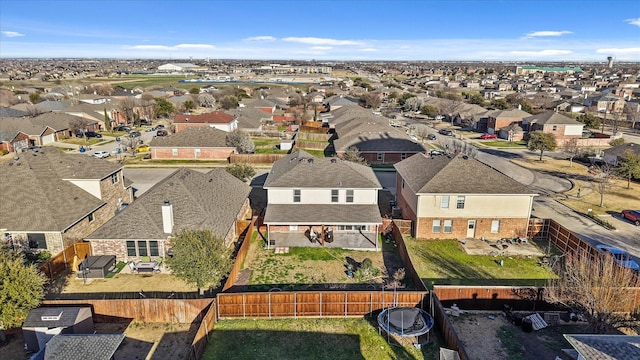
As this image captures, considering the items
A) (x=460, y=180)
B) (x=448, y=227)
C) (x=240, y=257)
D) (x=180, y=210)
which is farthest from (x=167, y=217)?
(x=460, y=180)

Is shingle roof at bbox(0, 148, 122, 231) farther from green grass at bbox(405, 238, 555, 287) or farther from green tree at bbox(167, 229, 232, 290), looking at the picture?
green grass at bbox(405, 238, 555, 287)

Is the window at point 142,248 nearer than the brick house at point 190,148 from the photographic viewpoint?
Yes

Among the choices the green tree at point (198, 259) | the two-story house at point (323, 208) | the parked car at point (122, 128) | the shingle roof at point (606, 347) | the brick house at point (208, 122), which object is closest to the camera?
the shingle roof at point (606, 347)

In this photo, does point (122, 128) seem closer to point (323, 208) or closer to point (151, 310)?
point (323, 208)

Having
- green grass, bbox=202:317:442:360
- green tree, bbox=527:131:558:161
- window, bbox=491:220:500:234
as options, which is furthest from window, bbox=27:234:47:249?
green tree, bbox=527:131:558:161

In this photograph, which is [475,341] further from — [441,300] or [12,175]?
[12,175]

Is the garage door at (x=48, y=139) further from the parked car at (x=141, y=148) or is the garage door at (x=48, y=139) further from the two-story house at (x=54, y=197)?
the two-story house at (x=54, y=197)

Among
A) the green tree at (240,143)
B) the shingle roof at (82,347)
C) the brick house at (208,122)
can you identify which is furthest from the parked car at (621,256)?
the brick house at (208,122)

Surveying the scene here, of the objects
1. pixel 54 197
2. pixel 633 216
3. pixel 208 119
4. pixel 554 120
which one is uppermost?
pixel 554 120
